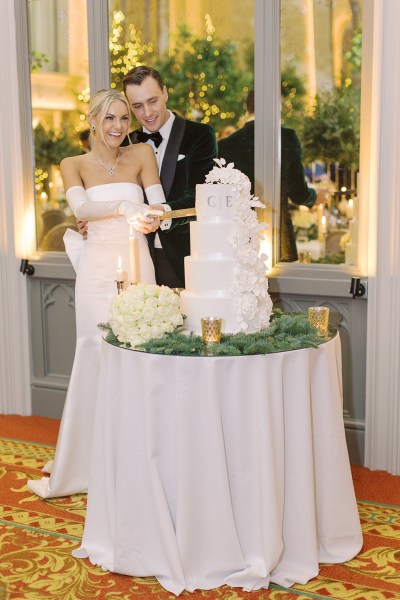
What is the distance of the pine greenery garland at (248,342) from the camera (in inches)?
128

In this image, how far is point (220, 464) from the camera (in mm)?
3244

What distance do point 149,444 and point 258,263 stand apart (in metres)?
0.94

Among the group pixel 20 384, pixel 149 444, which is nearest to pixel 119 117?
pixel 149 444

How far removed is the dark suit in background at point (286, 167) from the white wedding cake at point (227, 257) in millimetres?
1651

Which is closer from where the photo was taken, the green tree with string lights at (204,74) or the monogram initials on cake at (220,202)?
the monogram initials on cake at (220,202)

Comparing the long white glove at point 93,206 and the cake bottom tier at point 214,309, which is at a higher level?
the long white glove at point 93,206

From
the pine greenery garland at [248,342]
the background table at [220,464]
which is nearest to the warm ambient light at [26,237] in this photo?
the pine greenery garland at [248,342]

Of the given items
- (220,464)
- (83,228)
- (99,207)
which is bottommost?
(220,464)

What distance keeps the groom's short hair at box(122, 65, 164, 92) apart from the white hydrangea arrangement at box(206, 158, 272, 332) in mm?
1798

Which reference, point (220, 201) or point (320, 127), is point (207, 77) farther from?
point (220, 201)

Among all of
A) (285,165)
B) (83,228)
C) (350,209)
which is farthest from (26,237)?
(350,209)

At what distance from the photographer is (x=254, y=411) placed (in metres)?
3.26

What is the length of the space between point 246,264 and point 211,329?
0.37m

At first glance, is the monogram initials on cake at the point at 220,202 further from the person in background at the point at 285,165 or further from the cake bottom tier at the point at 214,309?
the person in background at the point at 285,165
